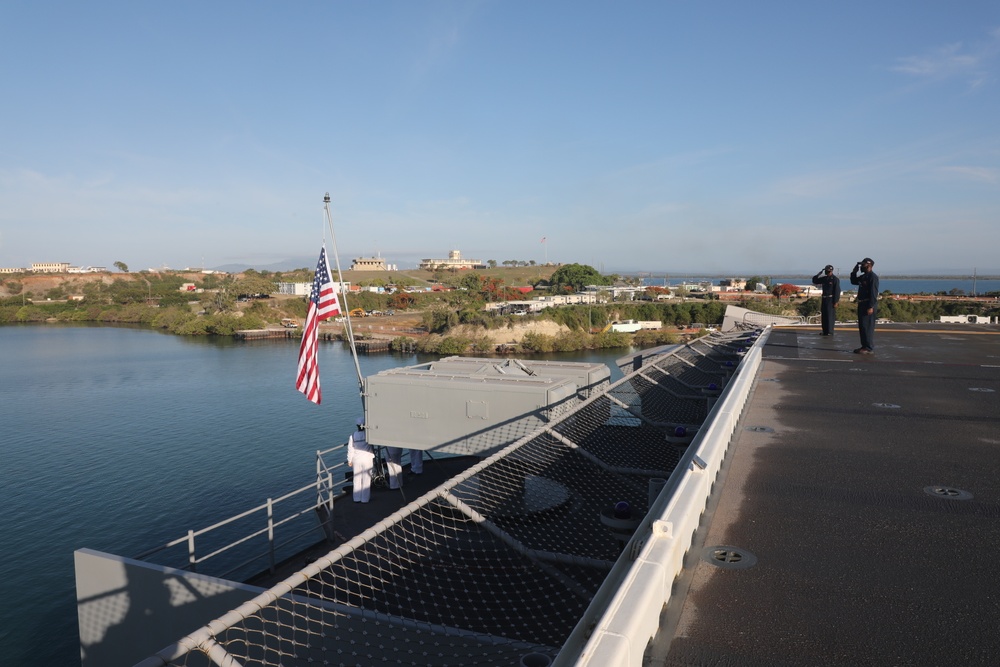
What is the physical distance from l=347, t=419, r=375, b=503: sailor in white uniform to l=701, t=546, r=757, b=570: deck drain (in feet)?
37.6

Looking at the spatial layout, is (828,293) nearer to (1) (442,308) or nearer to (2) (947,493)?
(2) (947,493)

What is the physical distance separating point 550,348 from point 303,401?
117 ft

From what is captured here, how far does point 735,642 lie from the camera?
2.87m

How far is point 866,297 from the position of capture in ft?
46.1

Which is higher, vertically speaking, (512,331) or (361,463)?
(361,463)

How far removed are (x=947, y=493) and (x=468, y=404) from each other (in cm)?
953

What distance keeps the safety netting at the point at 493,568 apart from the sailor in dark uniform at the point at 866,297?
6.13 m

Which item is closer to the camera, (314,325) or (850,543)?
(850,543)

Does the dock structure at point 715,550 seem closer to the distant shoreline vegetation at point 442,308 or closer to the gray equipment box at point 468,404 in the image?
the gray equipment box at point 468,404

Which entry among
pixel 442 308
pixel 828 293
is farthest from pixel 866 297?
pixel 442 308

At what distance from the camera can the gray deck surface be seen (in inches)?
112

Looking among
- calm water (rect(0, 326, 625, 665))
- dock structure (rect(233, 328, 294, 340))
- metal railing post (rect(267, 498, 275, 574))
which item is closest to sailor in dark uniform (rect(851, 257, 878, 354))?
metal railing post (rect(267, 498, 275, 574))

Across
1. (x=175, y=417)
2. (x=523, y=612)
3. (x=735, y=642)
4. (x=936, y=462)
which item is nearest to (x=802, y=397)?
(x=936, y=462)

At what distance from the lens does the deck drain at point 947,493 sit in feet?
16.0
